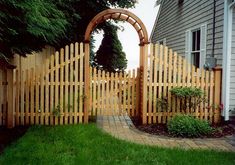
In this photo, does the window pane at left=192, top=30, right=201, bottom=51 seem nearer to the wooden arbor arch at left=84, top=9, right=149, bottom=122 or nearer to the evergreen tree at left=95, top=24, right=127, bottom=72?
the wooden arbor arch at left=84, top=9, right=149, bottom=122

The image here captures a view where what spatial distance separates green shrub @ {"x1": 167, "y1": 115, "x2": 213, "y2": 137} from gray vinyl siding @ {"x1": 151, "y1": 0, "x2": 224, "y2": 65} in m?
2.40

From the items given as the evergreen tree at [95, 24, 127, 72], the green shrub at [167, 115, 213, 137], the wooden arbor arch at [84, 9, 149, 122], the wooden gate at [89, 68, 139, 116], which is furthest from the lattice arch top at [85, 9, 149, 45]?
the evergreen tree at [95, 24, 127, 72]

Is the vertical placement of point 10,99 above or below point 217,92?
below

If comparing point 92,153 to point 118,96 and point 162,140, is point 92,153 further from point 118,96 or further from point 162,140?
point 118,96

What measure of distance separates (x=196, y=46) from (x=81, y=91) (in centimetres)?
512

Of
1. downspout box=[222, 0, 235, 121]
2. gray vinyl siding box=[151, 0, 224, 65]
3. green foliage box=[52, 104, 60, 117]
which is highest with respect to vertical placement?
gray vinyl siding box=[151, 0, 224, 65]

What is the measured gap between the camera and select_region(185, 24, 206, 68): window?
11.6 meters

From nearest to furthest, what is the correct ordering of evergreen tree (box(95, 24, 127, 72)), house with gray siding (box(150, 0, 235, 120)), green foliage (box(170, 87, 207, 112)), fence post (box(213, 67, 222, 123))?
green foliage (box(170, 87, 207, 112)), house with gray siding (box(150, 0, 235, 120)), fence post (box(213, 67, 222, 123)), evergreen tree (box(95, 24, 127, 72))

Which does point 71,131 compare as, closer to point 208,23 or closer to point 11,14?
point 11,14

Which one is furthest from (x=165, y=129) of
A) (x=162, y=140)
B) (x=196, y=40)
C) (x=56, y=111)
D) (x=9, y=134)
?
(x=196, y=40)

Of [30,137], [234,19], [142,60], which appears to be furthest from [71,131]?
[234,19]

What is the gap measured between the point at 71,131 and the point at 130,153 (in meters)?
2.28

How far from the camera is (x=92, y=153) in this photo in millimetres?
6367

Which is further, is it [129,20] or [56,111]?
[129,20]
